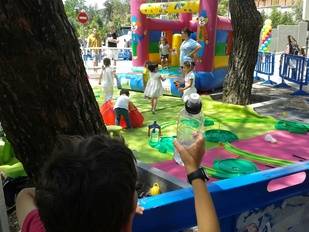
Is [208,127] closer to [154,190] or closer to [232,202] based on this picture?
[154,190]

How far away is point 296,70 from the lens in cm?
1123

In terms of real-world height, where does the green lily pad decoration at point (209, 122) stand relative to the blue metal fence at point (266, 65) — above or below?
below

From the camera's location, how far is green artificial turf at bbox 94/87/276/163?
243 inches

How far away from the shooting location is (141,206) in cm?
138

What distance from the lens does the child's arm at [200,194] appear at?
127 cm

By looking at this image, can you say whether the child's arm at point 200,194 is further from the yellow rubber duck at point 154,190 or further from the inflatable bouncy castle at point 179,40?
the inflatable bouncy castle at point 179,40

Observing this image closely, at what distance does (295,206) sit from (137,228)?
837 mm

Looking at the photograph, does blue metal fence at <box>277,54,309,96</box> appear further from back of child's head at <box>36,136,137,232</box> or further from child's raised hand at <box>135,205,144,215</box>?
back of child's head at <box>36,136,137,232</box>

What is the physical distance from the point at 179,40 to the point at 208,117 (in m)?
6.61

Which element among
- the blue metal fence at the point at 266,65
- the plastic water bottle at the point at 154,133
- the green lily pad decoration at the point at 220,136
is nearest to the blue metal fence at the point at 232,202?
the green lily pad decoration at the point at 220,136

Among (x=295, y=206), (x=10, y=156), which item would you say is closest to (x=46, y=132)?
(x=295, y=206)

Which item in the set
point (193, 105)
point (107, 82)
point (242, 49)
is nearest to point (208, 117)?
point (242, 49)

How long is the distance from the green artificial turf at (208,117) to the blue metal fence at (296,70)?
2743 millimetres

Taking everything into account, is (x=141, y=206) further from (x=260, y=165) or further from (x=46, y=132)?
(x=260, y=165)
